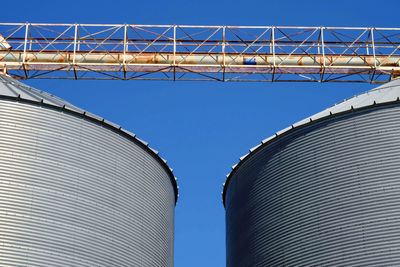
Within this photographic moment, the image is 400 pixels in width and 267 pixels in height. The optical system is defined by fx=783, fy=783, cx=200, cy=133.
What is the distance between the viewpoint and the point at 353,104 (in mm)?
27234

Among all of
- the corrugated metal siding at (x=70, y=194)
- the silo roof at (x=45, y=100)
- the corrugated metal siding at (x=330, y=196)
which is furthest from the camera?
the silo roof at (x=45, y=100)

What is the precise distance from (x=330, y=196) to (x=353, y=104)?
158 inches

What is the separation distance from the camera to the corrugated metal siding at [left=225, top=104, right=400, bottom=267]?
23469 mm

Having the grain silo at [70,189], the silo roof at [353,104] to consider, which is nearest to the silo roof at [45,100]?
the grain silo at [70,189]

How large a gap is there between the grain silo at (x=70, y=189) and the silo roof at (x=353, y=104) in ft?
14.0

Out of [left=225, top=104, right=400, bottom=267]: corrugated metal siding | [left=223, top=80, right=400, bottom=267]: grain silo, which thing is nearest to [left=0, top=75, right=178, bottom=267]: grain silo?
[left=223, top=80, right=400, bottom=267]: grain silo

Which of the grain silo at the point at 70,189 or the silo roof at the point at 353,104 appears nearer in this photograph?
the grain silo at the point at 70,189

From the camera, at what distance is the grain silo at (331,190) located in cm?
2352

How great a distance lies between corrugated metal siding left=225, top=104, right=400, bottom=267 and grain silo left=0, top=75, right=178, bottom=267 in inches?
161

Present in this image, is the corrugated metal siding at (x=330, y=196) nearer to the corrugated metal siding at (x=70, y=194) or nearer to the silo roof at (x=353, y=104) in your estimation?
the silo roof at (x=353, y=104)

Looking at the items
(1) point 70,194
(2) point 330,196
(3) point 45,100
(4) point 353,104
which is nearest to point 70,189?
(1) point 70,194

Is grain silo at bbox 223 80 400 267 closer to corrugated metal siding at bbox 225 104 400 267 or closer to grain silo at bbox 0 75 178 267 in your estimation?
corrugated metal siding at bbox 225 104 400 267

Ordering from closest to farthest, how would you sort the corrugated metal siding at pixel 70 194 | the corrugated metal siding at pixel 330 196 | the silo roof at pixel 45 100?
the corrugated metal siding at pixel 70 194 → the corrugated metal siding at pixel 330 196 → the silo roof at pixel 45 100

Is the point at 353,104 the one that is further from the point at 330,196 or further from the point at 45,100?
the point at 45,100
